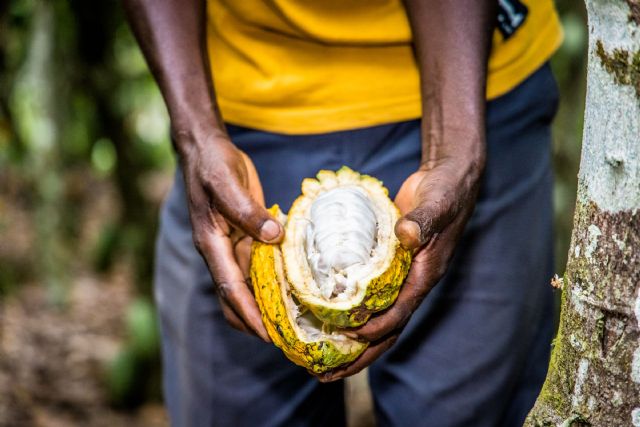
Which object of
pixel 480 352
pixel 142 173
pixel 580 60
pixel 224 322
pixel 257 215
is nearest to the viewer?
pixel 257 215

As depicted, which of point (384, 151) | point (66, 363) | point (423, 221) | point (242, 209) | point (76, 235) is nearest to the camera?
point (423, 221)

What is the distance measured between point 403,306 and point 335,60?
0.48m

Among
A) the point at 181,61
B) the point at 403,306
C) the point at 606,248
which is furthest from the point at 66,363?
the point at 606,248

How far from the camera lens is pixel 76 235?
4.35m

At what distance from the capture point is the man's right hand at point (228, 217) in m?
1.21

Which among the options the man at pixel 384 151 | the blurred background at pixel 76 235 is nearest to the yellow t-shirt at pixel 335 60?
the man at pixel 384 151

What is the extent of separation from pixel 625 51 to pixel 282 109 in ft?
2.39

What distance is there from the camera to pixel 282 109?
1436 mm

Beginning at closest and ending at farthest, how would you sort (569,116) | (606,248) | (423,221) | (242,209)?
1. (606,248)
2. (423,221)
3. (242,209)
4. (569,116)

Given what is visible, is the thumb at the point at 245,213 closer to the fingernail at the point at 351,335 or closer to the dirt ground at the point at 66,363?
the fingernail at the point at 351,335

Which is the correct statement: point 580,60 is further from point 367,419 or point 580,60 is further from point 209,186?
point 209,186

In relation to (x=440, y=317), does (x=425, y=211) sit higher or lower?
higher

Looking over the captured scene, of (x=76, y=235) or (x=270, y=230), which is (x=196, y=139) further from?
(x=76, y=235)

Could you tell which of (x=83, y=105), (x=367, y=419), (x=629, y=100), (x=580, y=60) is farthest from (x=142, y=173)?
(x=629, y=100)
